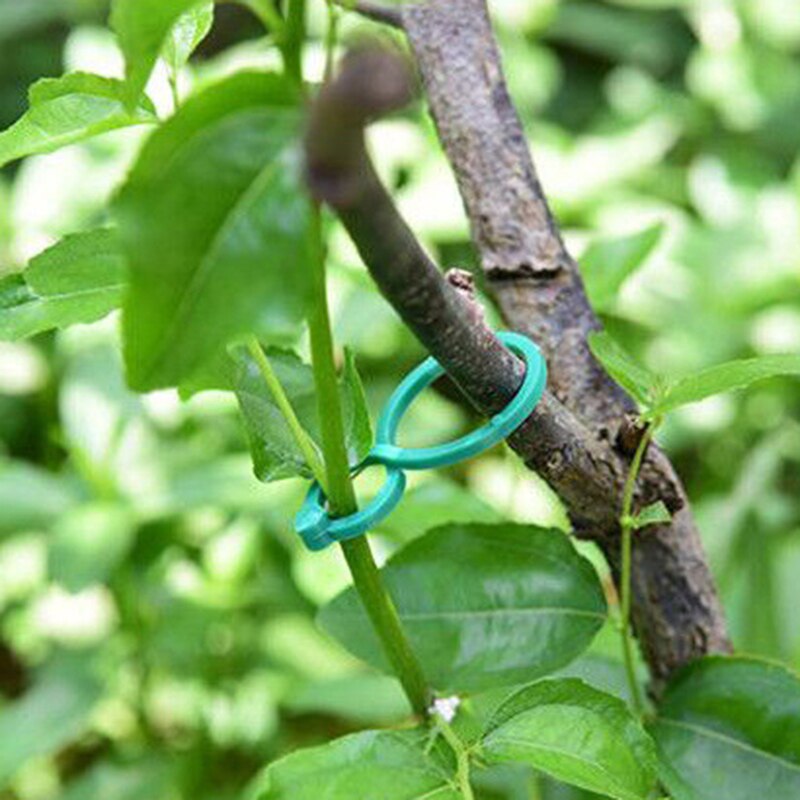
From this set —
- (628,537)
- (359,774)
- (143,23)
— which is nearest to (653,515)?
(628,537)

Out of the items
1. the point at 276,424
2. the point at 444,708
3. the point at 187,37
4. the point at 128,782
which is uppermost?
the point at 187,37

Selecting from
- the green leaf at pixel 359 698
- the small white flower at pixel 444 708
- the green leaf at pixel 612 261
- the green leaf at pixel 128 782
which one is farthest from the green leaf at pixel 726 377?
the green leaf at pixel 128 782

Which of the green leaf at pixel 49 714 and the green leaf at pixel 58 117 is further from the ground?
the green leaf at pixel 58 117

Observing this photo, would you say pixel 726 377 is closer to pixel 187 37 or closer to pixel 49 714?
pixel 187 37

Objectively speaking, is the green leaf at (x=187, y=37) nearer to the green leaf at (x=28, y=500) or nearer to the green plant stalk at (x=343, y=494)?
the green plant stalk at (x=343, y=494)

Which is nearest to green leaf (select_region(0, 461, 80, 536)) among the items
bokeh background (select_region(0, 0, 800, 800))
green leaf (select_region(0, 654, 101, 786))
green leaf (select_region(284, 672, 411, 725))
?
bokeh background (select_region(0, 0, 800, 800))

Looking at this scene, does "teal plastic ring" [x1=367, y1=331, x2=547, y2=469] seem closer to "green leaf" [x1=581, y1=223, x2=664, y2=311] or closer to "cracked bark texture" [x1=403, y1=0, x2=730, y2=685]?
"cracked bark texture" [x1=403, y1=0, x2=730, y2=685]

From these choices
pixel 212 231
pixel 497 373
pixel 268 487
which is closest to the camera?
pixel 212 231

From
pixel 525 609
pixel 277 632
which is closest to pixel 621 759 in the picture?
pixel 525 609
